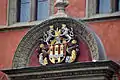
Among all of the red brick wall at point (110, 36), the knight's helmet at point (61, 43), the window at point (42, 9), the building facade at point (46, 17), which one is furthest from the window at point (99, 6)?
the window at point (42, 9)

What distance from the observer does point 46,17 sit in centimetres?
1544

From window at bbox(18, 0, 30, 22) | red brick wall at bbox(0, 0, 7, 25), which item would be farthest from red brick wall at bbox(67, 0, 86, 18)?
red brick wall at bbox(0, 0, 7, 25)

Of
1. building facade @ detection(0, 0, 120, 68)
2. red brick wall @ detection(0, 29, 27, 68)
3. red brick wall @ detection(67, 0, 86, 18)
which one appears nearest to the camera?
building facade @ detection(0, 0, 120, 68)

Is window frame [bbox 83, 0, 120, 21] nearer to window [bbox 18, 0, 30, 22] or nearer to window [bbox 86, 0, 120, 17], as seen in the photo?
window [bbox 86, 0, 120, 17]

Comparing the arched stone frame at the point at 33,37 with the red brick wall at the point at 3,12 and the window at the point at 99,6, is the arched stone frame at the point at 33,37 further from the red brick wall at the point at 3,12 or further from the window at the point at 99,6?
the red brick wall at the point at 3,12

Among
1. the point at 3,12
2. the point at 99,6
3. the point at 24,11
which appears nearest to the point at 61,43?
the point at 99,6

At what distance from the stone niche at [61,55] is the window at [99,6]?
0.70 m

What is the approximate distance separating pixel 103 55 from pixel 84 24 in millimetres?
852

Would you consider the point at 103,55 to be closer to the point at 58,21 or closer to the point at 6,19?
the point at 58,21

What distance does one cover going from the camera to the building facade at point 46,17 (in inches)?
555

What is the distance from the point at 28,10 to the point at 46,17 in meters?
0.59

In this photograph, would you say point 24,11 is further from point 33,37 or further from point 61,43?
point 61,43

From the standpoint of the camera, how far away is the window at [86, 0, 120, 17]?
14.5m

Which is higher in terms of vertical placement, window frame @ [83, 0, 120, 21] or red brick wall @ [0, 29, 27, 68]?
window frame @ [83, 0, 120, 21]
